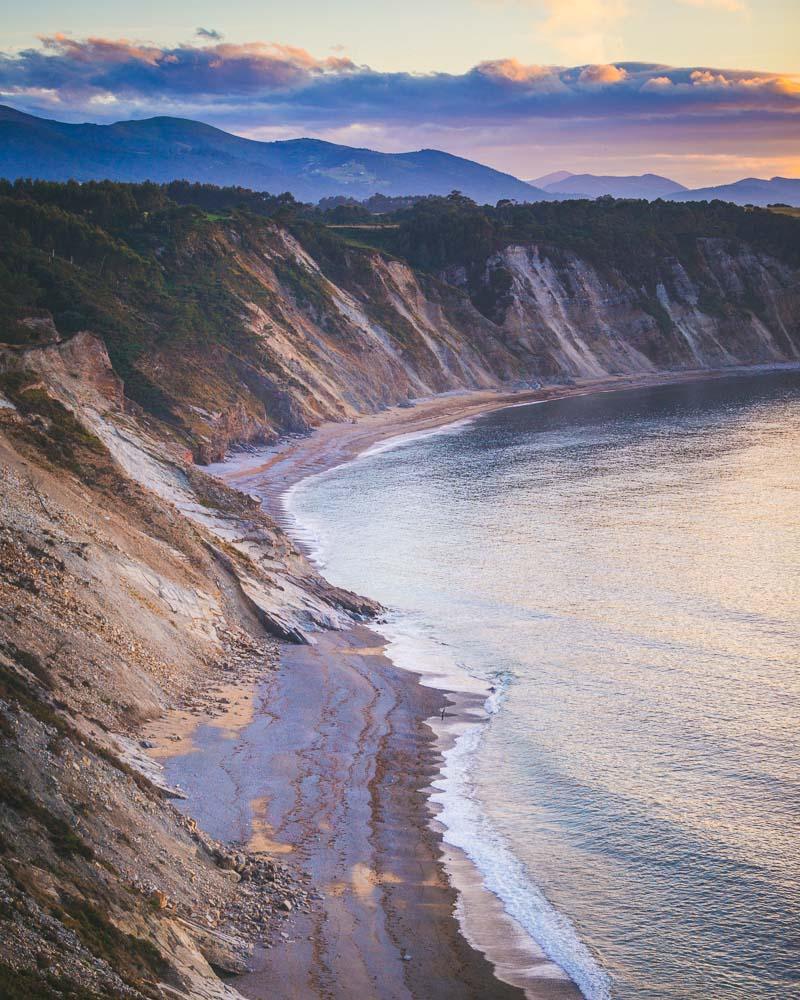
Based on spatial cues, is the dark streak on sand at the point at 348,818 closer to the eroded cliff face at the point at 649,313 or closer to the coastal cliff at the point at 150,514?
the coastal cliff at the point at 150,514

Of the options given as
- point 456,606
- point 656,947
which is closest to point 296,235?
point 456,606

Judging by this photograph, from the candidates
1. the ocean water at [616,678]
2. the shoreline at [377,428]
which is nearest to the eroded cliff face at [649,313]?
the shoreline at [377,428]

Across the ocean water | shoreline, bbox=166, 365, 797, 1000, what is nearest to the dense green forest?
the ocean water

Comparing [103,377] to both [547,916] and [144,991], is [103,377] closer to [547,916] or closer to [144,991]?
[547,916]

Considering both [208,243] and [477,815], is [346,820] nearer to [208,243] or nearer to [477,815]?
A: [477,815]

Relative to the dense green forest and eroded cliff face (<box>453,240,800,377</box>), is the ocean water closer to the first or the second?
the dense green forest

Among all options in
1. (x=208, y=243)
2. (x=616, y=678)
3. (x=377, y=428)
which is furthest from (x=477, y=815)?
(x=208, y=243)
